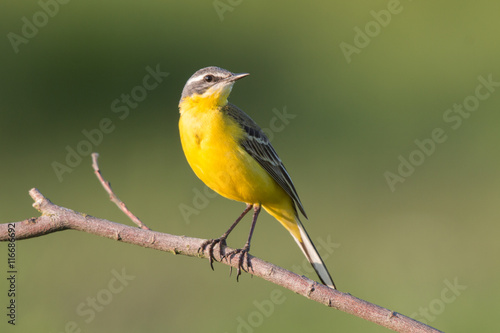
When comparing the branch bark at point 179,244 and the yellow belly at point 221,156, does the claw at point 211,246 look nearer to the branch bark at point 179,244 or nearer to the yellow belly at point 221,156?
the branch bark at point 179,244

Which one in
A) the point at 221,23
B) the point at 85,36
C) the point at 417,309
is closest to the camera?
the point at 417,309

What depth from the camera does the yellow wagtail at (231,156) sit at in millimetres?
5324

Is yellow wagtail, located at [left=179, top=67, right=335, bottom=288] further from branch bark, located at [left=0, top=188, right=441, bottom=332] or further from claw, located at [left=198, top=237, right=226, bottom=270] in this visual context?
branch bark, located at [left=0, top=188, right=441, bottom=332]

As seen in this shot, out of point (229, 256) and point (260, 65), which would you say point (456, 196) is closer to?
point (260, 65)

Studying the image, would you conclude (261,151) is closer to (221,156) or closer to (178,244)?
(221,156)

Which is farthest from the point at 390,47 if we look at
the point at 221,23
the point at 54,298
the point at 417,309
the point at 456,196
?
the point at 54,298

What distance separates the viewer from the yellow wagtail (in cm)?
532

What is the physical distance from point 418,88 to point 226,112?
305 inches

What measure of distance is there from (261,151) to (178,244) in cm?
155

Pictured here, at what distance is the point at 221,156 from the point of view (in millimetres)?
5316

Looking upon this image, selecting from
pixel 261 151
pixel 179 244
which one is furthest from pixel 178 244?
pixel 261 151

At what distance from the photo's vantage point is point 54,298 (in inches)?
316

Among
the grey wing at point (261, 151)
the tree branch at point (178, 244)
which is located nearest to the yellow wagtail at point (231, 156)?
the grey wing at point (261, 151)

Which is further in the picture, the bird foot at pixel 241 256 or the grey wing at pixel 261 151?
the grey wing at pixel 261 151
